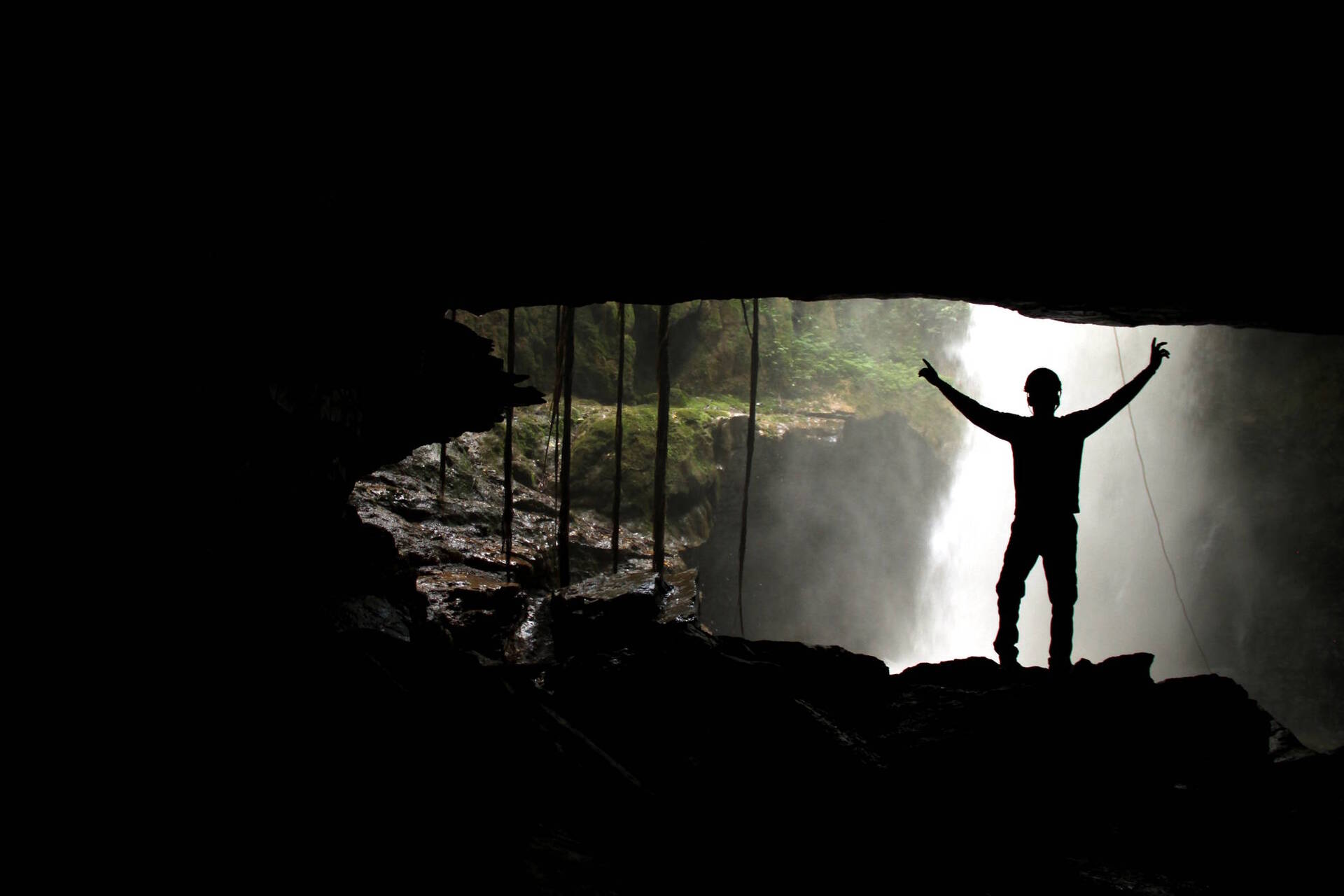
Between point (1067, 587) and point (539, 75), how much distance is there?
12.6 feet

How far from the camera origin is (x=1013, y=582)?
3.82m

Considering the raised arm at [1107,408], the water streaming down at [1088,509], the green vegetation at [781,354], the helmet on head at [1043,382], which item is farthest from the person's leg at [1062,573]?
the water streaming down at [1088,509]

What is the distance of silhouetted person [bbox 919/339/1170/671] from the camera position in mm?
3631

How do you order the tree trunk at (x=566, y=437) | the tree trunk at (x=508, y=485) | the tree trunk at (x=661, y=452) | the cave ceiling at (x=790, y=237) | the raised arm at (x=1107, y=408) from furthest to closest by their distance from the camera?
the tree trunk at (x=661, y=452) < the tree trunk at (x=508, y=485) < the tree trunk at (x=566, y=437) < the raised arm at (x=1107, y=408) < the cave ceiling at (x=790, y=237)

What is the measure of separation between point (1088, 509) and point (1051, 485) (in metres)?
18.0

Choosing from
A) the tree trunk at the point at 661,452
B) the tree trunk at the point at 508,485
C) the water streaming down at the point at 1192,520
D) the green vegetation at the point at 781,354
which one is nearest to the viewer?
the tree trunk at the point at 508,485

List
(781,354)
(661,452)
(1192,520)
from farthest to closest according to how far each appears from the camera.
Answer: (781,354) → (1192,520) → (661,452)

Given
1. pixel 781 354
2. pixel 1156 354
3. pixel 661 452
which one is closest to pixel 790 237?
pixel 1156 354

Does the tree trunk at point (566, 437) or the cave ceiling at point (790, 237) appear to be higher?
the cave ceiling at point (790, 237)

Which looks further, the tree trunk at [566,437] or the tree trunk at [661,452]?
the tree trunk at [661,452]

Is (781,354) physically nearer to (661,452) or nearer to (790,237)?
(661,452)

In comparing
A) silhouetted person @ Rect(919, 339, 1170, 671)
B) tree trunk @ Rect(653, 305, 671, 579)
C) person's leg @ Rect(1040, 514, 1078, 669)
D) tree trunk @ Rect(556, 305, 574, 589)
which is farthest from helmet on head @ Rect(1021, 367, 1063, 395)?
tree trunk @ Rect(653, 305, 671, 579)

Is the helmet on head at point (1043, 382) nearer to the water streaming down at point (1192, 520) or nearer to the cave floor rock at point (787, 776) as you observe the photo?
the cave floor rock at point (787, 776)

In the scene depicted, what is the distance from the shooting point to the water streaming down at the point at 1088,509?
1438 centimetres
